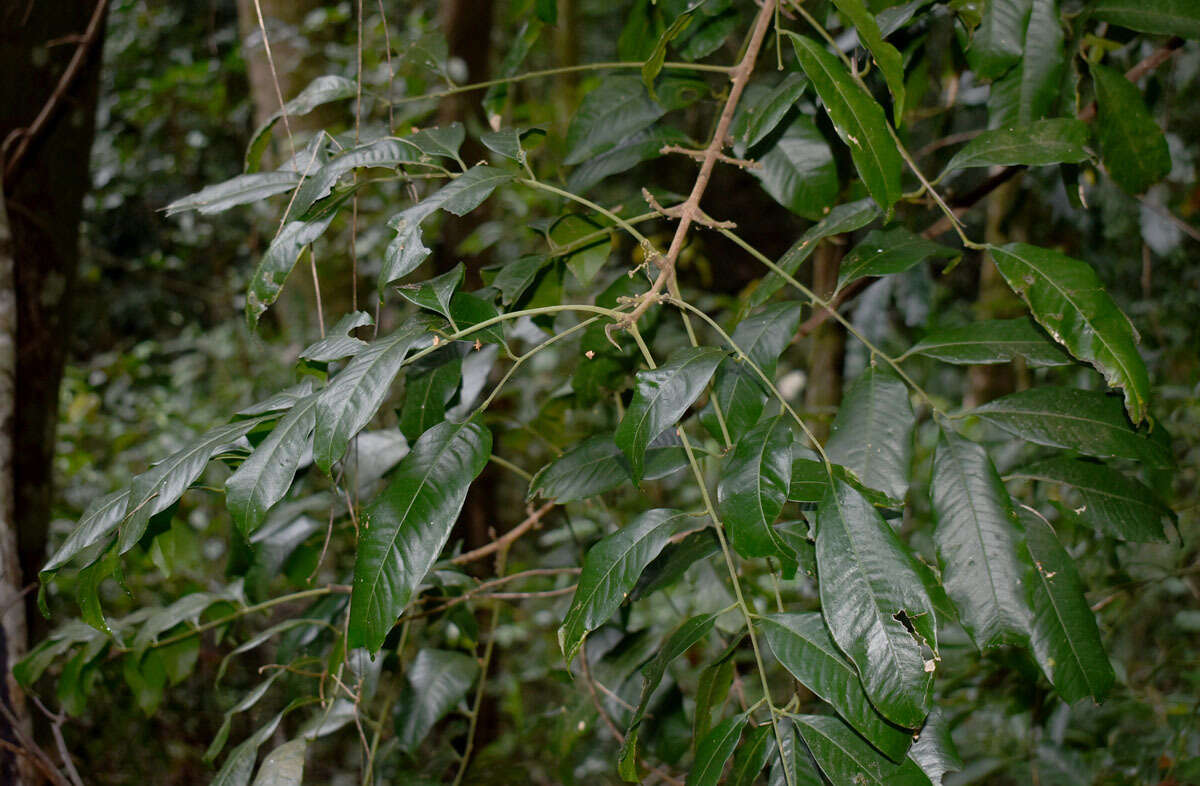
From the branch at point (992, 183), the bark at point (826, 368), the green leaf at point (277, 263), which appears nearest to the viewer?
the green leaf at point (277, 263)

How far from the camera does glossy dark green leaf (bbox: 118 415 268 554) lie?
1.78 ft

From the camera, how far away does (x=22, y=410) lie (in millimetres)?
1159

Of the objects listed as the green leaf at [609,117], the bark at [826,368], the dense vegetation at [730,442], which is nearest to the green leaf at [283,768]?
the dense vegetation at [730,442]

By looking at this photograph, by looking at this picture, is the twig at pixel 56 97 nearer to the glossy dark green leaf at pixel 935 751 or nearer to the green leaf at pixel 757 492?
the green leaf at pixel 757 492

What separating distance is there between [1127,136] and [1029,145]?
231 mm

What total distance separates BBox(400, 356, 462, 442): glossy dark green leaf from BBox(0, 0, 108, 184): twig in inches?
31.5

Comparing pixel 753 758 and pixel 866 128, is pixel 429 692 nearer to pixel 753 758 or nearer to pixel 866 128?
pixel 753 758

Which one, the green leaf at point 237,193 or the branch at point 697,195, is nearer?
the branch at point 697,195

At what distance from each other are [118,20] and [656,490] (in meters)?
2.54

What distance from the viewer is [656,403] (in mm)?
560

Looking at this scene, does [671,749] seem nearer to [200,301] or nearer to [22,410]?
[22,410]

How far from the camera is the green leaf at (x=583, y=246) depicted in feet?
2.89

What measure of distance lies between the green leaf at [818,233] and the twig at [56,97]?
1034mm

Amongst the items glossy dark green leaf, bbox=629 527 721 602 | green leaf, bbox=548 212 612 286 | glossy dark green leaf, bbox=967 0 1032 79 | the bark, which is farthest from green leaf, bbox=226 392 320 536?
the bark
